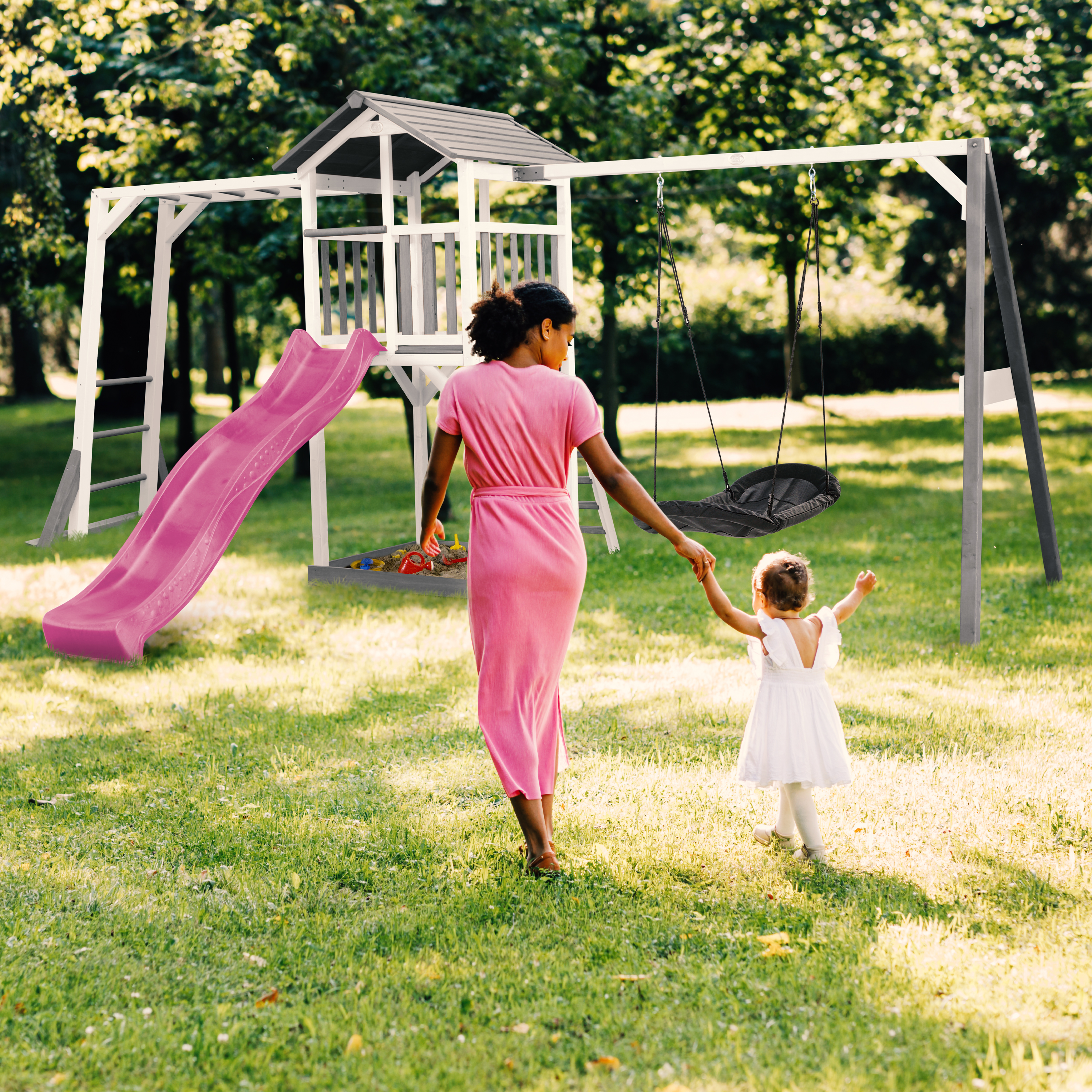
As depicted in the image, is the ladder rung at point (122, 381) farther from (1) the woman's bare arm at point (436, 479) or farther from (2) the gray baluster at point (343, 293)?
(1) the woman's bare arm at point (436, 479)

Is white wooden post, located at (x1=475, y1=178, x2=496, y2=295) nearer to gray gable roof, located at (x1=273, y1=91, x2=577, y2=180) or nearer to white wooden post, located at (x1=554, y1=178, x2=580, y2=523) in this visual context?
gray gable roof, located at (x1=273, y1=91, x2=577, y2=180)

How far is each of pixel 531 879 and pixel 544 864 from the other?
7 cm

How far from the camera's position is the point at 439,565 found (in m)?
9.41

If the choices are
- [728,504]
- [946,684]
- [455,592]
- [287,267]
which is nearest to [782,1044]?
[946,684]

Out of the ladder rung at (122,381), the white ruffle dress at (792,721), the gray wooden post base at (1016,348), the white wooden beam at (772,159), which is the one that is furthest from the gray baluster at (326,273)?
the white ruffle dress at (792,721)

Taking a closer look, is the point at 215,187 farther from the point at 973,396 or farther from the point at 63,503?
the point at 973,396

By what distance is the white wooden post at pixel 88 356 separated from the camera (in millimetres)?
9992

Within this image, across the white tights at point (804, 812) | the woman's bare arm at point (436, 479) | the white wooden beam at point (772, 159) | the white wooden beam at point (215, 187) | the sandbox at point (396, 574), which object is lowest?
the white tights at point (804, 812)

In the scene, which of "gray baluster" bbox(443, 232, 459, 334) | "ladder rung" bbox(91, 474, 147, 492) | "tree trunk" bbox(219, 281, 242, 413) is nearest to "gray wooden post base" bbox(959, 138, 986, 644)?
"gray baluster" bbox(443, 232, 459, 334)

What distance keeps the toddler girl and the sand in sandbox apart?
4678 millimetres

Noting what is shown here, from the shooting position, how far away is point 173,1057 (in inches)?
128

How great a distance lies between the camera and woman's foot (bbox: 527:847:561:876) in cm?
432

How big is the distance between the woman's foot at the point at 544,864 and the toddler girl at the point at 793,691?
0.70 m

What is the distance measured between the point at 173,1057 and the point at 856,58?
15.4m
